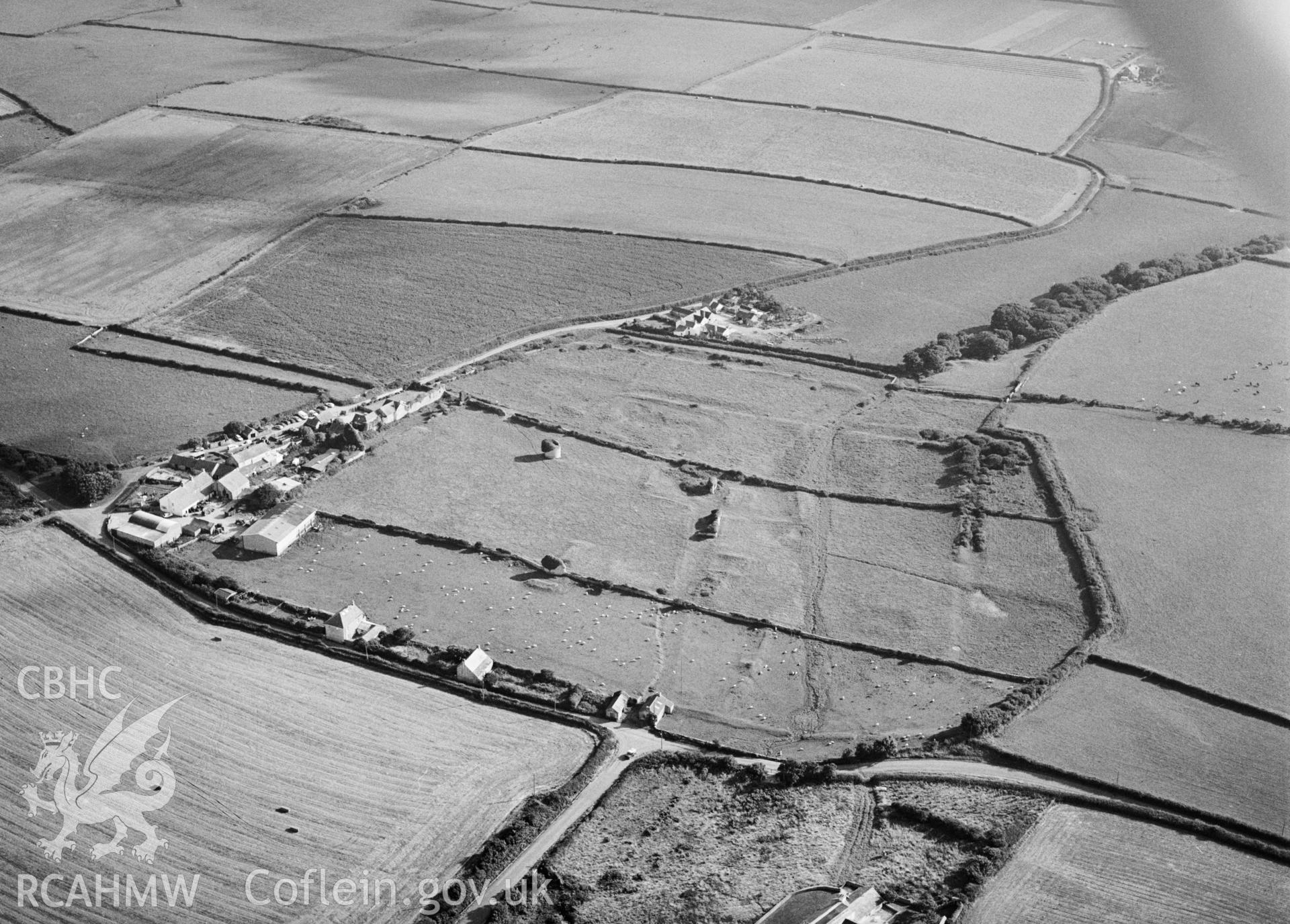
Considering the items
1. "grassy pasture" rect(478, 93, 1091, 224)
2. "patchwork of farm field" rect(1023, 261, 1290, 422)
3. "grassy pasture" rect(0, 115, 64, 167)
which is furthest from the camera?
"grassy pasture" rect(0, 115, 64, 167)

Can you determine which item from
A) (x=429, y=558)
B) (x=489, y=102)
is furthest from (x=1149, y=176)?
(x=429, y=558)

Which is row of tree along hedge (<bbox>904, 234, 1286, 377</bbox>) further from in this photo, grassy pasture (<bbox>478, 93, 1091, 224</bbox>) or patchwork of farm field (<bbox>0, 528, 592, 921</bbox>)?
patchwork of farm field (<bbox>0, 528, 592, 921</bbox>)

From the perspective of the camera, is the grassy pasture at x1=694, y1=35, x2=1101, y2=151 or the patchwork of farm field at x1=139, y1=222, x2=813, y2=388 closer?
the patchwork of farm field at x1=139, y1=222, x2=813, y2=388

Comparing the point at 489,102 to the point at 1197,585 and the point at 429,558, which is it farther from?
the point at 1197,585

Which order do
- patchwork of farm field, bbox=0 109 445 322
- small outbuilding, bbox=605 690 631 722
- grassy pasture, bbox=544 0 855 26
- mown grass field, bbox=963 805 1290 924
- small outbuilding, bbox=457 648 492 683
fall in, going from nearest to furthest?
mown grass field, bbox=963 805 1290 924 → small outbuilding, bbox=605 690 631 722 → small outbuilding, bbox=457 648 492 683 → patchwork of farm field, bbox=0 109 445 322 → grassy pasture, bbox=544 0 855 26

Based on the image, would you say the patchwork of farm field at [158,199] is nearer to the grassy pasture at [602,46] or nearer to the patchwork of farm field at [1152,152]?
the grassy pasture at [602,46]

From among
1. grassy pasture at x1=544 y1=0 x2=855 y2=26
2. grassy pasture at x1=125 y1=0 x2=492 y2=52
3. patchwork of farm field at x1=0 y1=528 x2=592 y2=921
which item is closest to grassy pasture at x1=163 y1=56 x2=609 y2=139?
grassy pasture at x1=125 y1=0 x2=492 y2=52
